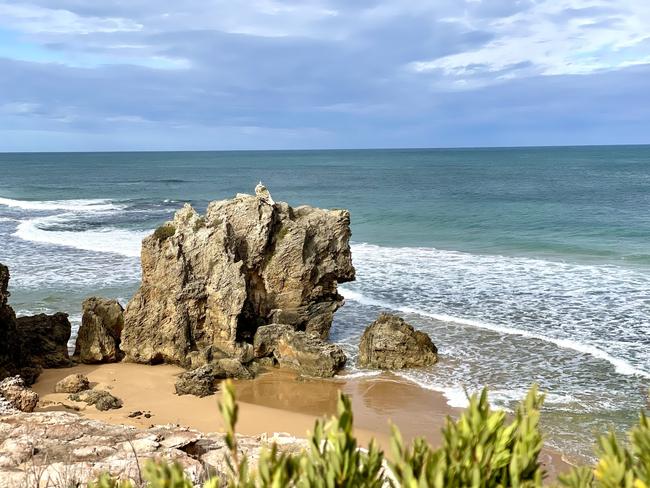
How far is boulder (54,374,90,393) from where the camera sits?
12.9 metres

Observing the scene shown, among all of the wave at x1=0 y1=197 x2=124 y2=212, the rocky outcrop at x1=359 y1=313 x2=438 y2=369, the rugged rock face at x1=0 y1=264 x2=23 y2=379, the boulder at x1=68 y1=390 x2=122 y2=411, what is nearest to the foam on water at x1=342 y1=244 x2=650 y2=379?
the rocky outcrop at x1=359 y1=313 x2=438 y2=369

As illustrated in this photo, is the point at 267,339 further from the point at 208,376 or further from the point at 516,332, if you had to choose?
the point at 516,332

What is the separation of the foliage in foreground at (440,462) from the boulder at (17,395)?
8.05 metres

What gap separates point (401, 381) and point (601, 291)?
1029 cm

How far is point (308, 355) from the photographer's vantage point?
14453 millimetres

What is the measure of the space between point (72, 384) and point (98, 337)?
2264 mm

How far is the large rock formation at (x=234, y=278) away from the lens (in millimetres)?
15141

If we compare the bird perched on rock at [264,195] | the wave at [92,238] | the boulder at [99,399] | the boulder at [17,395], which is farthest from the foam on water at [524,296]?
the boulder at [17,395]

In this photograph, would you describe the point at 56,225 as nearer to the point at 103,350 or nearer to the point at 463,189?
the point at 103,350

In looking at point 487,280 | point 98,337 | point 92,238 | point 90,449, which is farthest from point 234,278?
point 92,238

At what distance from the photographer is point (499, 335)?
16.8 m

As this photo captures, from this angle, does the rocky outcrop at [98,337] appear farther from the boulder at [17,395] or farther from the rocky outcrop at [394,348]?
the rocky outcrop at [394,348]

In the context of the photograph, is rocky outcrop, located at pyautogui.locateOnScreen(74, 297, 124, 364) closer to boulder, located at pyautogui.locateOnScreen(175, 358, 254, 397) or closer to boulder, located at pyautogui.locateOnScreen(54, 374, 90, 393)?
boulder, located at pyautogui.locateOnScreen(54, 374, 90, 393)

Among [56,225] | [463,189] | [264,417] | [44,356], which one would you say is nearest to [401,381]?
[264,417]
